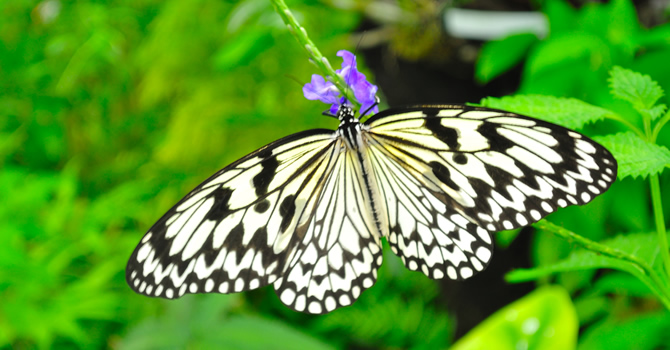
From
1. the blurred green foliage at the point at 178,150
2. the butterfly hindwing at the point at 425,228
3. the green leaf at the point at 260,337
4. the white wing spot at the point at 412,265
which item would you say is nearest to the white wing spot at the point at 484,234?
the butterfly hindwing at the point at 425,228

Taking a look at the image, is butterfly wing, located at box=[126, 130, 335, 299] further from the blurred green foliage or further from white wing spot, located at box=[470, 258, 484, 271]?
the blurred green foliage

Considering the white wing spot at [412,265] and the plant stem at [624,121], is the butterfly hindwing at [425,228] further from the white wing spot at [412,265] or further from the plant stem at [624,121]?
the plant stem at [624,121]

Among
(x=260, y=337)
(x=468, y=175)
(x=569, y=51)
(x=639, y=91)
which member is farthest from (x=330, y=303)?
(x=260, y=337)

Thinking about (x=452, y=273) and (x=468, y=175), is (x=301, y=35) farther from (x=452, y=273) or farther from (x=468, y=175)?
(x=452, y=273)

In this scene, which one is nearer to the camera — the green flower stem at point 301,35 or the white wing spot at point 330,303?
the green flower stem at point 301,35

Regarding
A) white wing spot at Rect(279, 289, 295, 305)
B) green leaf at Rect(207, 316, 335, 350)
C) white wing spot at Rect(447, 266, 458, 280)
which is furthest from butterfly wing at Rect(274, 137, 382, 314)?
green leaf at Rect(207, 316, 335, 350)

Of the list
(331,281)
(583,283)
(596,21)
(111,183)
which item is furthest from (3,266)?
(596,21)
